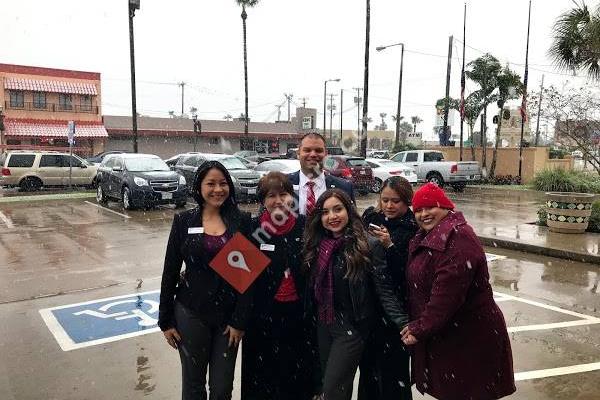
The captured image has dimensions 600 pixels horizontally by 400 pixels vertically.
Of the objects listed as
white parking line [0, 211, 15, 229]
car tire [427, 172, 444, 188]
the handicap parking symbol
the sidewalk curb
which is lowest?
white parking line [0, 211, 15, 229]

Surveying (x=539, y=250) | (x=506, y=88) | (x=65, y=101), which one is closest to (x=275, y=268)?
(x=539, y=250)

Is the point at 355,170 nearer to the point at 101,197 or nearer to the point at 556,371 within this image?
the point at 101,197

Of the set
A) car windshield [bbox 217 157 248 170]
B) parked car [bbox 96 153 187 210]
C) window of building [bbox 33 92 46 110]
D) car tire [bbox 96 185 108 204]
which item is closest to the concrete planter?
parked car [bbox 96 153 187 210]

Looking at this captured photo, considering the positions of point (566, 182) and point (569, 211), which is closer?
point (569, 211)

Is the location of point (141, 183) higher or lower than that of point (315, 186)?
lower

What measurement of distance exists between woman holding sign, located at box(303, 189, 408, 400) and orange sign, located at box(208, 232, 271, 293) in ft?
1.10

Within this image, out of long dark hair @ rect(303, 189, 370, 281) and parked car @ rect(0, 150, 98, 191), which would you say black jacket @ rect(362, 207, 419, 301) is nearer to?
long dark hair @ rect(303, 189, 370, 281)

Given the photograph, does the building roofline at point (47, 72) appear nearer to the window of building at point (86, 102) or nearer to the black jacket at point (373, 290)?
the window of building at point (86, 102)

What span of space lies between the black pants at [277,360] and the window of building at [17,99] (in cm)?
3939

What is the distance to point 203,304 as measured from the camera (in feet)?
9.63

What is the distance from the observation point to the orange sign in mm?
2973

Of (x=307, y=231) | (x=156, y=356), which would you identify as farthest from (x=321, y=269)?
(x=156, y=356)

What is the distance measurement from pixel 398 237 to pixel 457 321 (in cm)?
67

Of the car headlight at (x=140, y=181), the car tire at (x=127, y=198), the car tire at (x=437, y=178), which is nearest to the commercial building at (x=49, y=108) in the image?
the car tire at (x=127, y=198)
